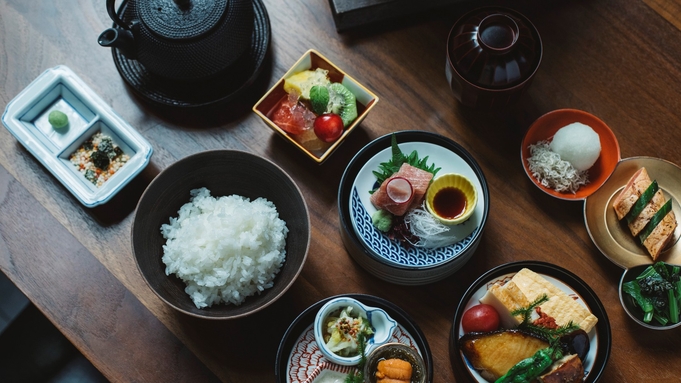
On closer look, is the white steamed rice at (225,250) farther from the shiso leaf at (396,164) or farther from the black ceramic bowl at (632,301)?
the black ceramic bowl at (632,301)

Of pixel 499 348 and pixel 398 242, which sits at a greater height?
pixel 398 242

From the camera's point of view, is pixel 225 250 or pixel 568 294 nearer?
pixel 225 250

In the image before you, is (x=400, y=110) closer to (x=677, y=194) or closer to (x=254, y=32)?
(x=254, y=32)

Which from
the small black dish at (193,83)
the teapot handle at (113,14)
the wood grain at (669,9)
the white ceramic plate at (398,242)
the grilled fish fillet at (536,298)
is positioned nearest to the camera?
the teapot handle at (113,14)

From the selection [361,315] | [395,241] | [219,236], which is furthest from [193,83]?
[361,315]

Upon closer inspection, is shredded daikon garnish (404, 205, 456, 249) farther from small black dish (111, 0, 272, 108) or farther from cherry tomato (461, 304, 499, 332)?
small black dish (111, 0, 272, 108)

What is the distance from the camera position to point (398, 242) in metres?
2.03

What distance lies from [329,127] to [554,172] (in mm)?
848

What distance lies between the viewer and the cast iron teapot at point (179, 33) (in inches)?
74.3

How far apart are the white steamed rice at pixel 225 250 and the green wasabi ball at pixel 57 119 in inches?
23.5

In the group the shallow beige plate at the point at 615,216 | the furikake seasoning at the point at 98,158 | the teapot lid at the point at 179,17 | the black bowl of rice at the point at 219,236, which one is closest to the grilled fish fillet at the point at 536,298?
the shallow beige plate at the point at 615,216

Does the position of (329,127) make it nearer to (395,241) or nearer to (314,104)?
(314,104)

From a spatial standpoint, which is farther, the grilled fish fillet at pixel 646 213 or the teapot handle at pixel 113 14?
the grilled fish fillet at pixel 646 213

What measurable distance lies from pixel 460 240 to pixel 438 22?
2.88ft
